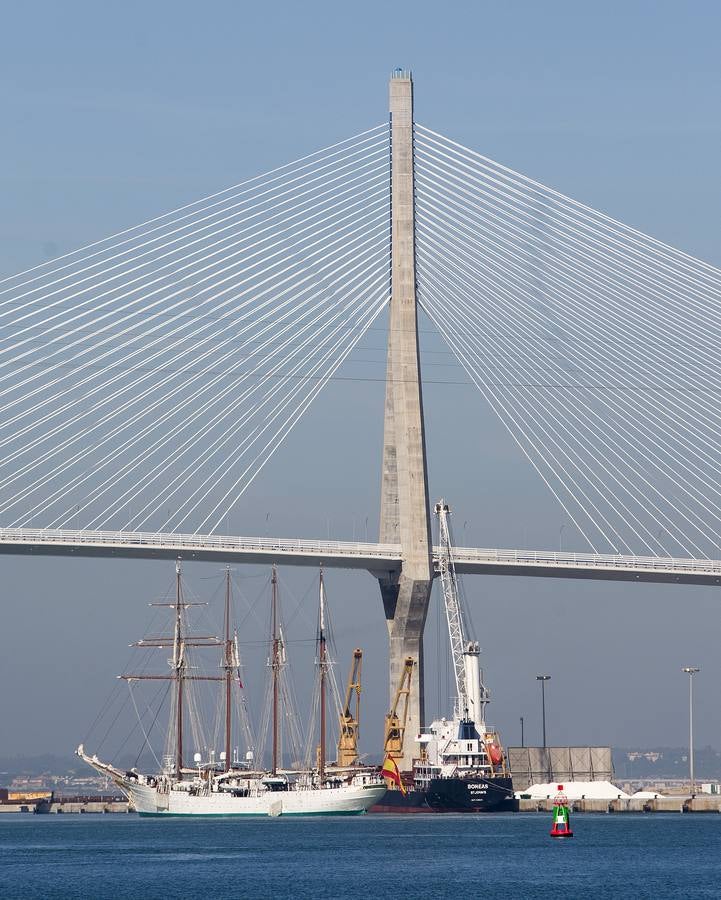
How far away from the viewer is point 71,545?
65438mm

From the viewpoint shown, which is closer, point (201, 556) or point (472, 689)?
point (201, 556)

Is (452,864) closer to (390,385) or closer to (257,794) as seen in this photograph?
(390,385)

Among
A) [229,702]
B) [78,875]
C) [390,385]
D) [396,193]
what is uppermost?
[396,193]

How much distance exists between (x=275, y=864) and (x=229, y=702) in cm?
3116

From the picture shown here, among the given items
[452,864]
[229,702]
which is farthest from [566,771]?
[452,864]

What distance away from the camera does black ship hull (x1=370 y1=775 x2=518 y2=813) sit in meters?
74.2

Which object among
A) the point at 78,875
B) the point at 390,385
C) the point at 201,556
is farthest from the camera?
the point at 201,556

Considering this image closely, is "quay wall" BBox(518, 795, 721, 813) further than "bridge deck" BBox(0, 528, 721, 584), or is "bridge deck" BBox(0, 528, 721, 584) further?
"quay wall" BBox(518, 795, 721, 813)

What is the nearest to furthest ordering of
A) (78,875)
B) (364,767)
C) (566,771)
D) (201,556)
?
(78,875) < (201,556) < (364,767) < (566,771)

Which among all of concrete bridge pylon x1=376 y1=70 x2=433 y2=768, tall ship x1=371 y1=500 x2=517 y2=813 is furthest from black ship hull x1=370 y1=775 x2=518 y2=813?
concrete bridge pylon x1=376 y1=70 x2=433 y2=768

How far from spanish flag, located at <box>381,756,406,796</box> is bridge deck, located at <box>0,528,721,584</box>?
7870mm

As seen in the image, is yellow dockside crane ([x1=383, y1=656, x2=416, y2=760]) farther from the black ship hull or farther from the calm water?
the calm water

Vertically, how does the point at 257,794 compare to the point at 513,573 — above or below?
below

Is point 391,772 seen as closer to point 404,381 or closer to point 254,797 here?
point 254,797
